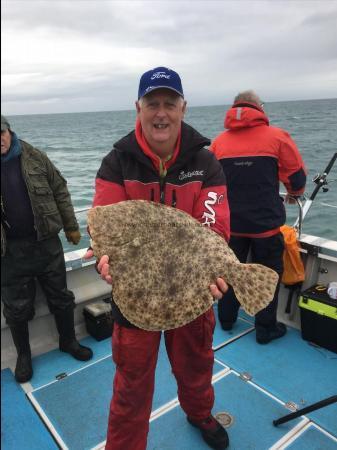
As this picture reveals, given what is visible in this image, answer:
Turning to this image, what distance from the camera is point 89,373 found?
12.6 ft

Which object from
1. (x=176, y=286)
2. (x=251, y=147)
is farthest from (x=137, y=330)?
(x=251, y=147)

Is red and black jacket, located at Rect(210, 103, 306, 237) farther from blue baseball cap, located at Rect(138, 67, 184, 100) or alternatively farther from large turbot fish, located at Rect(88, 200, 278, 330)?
large turbot fish, located at Rect(88, 200, 278, 330)

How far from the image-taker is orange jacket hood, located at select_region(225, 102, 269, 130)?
3.84 m

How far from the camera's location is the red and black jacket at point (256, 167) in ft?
12.6

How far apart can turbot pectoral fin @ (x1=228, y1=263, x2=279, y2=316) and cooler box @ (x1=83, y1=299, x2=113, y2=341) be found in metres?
2.45

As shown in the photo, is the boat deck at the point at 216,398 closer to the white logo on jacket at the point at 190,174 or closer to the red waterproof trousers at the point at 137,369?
the red waterproof trousers at the point at 137,369

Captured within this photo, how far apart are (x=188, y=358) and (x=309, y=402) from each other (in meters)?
1.50

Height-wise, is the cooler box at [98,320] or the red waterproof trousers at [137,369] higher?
the red waterproof trousers at [137,369]

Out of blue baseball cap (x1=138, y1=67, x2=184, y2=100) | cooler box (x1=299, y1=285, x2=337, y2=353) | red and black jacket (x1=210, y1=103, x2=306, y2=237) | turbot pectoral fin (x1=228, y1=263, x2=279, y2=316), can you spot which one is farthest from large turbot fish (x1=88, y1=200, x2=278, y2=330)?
cooler box (x1=299, y1=285, x2=337, y2=353)

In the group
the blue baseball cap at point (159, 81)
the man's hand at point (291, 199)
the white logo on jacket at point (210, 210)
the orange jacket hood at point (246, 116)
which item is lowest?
the man's hand at point (291, 199)

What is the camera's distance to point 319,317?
417 centimetres

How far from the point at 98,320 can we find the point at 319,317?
2492 millimetres

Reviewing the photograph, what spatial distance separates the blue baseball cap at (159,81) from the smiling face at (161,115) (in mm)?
35

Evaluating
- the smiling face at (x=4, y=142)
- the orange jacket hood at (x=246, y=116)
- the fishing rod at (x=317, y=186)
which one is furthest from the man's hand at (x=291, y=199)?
the smiling face at (x=4, y=142)
